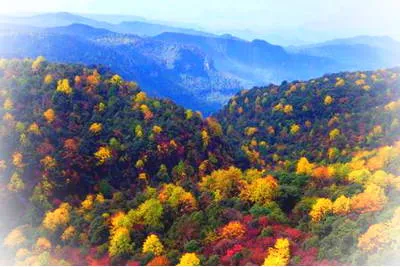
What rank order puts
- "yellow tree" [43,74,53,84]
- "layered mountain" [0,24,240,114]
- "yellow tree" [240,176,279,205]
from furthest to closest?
"layered mountain" [0,24,240,114], "yellow tree" [43,74,53,84], "yellow tree" [240,176,279,205]

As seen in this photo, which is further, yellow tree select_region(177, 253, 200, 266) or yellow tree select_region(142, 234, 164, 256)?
yellow tree select_region(142, 234, 164, 256)

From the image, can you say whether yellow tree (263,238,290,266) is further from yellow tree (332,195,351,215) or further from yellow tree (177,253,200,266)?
yellow tree (332,195,351,215)

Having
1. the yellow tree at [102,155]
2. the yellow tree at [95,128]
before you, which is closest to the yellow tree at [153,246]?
the yellow tree at [102,155]

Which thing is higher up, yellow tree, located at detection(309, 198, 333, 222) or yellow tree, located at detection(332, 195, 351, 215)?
yellow tree, located at detection(332, 195, 351, 215)

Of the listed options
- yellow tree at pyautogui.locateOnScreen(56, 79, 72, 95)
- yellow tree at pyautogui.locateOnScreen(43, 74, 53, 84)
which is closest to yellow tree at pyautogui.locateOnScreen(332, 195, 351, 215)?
yellow tree at pyautogui.locateOnScreen(56, 79, 72, 95)

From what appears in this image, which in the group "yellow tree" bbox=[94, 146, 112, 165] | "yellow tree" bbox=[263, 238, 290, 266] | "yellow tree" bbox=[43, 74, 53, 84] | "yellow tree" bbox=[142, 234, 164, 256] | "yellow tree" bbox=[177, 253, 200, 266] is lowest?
"yellow tree" bbox=[94, 146, 112, 165]

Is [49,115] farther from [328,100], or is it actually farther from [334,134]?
[328,100]

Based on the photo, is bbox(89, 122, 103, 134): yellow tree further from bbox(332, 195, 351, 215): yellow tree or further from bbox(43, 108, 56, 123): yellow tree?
bbox(332, 195, 351, 215): yellow tree

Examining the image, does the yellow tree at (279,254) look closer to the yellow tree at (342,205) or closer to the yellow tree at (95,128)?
the yellow tree at (342,205)

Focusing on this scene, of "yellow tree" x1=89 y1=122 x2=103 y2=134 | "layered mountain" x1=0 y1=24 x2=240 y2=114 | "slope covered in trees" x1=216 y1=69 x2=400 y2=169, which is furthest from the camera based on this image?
"layered mountain" x1=0 y1=24 x2=240 y2=114
